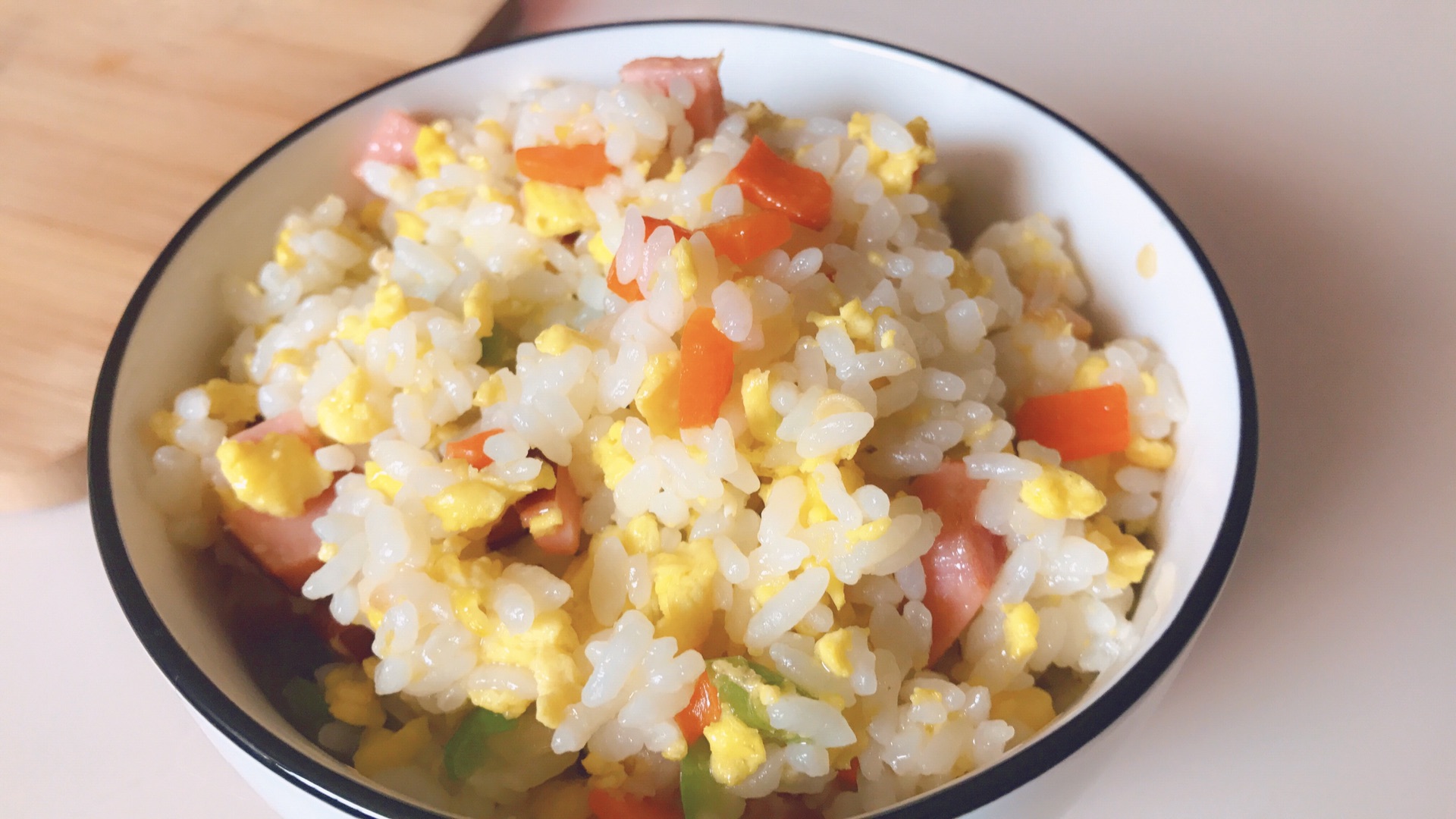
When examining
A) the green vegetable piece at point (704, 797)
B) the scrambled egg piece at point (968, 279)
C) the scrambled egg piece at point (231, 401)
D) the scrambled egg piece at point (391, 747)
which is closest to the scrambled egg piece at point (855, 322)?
the scrambled egg piece at point (968, 279)

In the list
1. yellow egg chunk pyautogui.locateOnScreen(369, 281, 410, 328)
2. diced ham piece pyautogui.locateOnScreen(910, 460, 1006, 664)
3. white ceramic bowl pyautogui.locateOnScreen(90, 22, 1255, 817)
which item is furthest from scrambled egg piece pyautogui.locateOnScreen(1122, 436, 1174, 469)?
yellow egg chunk pyautogui.locateOnScreen(369, 281, 410, 328)

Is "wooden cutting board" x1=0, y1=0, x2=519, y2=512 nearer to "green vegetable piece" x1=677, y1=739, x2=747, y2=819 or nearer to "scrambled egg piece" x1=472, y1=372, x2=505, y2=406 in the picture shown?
"scrambled egg piece" x1=472, y1=372, x2=505, y2=406

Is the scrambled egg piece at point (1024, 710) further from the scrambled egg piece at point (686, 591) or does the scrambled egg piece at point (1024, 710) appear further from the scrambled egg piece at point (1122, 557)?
the scrambled egg piece at point (686, 591)

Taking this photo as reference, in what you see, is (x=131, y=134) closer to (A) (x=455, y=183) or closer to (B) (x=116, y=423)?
(A) (x=455, y=183)

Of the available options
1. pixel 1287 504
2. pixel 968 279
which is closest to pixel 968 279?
pixel 968 279

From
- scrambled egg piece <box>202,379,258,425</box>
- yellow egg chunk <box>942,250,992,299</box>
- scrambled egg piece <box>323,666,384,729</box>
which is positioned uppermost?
yellow egg chunk <box>942,250,992,299</box>

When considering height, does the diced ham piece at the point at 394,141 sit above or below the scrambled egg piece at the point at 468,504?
above
